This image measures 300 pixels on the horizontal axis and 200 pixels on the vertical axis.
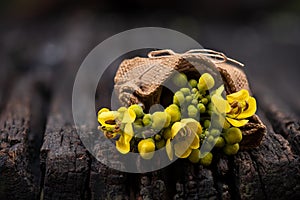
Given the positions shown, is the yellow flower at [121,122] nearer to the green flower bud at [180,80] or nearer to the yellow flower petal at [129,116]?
the yellow flower petal at [129,116]

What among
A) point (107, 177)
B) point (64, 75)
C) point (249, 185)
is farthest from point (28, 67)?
point (249, 185)

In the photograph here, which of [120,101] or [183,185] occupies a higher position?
[120,101]

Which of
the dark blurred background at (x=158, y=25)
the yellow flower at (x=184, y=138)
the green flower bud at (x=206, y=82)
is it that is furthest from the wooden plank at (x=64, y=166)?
the dark blurred background at (x=158, y=25)

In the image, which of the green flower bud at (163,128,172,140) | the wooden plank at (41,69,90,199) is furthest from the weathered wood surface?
the green flower bud at (163,128,172,140)

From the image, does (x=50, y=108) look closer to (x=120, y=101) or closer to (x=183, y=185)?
(x=120, y=101)

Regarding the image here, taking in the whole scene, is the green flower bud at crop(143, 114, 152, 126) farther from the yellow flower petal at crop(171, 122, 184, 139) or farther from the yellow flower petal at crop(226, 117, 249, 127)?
the yellow flower petal at crop(226, 117, 249, 127)

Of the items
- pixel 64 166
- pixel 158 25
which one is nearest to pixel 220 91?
pixel 64 166
